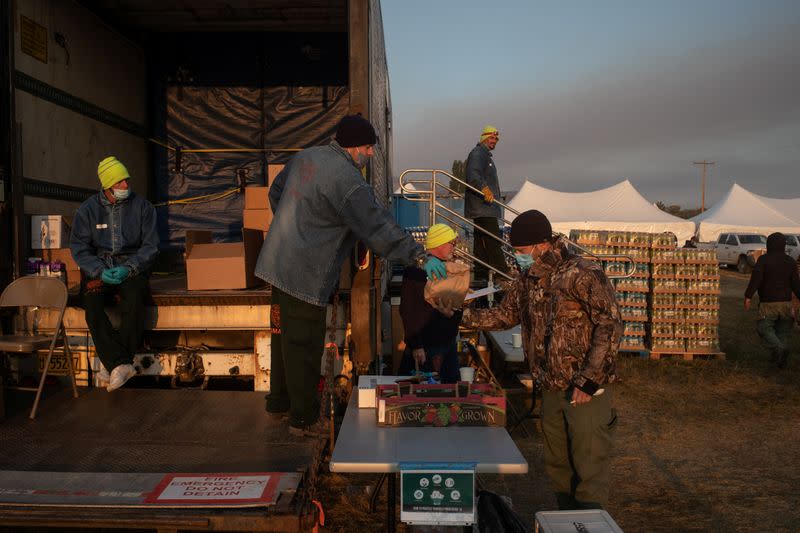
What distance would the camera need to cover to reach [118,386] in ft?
15.0

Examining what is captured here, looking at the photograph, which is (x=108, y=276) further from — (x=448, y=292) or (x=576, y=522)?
(x=576, y=522)

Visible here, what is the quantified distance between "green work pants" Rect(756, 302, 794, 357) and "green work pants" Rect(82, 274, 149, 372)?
8.68m

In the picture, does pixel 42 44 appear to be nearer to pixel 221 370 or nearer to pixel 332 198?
pixel 221 370

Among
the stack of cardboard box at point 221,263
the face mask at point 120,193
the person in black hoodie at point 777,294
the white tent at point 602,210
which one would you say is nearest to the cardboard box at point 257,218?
the stack of cardboard box at point 221,263

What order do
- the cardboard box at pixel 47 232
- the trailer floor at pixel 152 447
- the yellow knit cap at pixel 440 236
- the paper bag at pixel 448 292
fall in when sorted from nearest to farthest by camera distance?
1. the trailer floor at pixel 152 447
2. the paper bag at pixel 448 292
3. the yellow knit cap at pixel 440 236
4. the cardboard box at pixel 47 232

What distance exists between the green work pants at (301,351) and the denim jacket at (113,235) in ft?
5.72

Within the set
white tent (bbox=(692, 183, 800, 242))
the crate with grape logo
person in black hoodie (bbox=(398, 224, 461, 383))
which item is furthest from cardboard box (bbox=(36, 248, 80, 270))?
white tent (bbox=(692, 183, 800, 242))

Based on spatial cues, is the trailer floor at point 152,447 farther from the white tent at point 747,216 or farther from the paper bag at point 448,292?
the white tent at point 747,216

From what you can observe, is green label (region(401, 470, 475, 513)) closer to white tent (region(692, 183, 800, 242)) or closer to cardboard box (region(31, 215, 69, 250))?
cardboard box (region(31, 215, 69, 250))

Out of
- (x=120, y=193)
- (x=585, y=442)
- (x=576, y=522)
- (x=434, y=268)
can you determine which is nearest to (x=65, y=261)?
(x=120, y=193)

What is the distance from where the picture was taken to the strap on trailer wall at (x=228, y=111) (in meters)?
7.88

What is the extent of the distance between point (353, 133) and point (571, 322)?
1597 millimetres

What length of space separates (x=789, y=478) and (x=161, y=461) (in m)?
4.98

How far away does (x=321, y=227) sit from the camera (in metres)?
3.60
